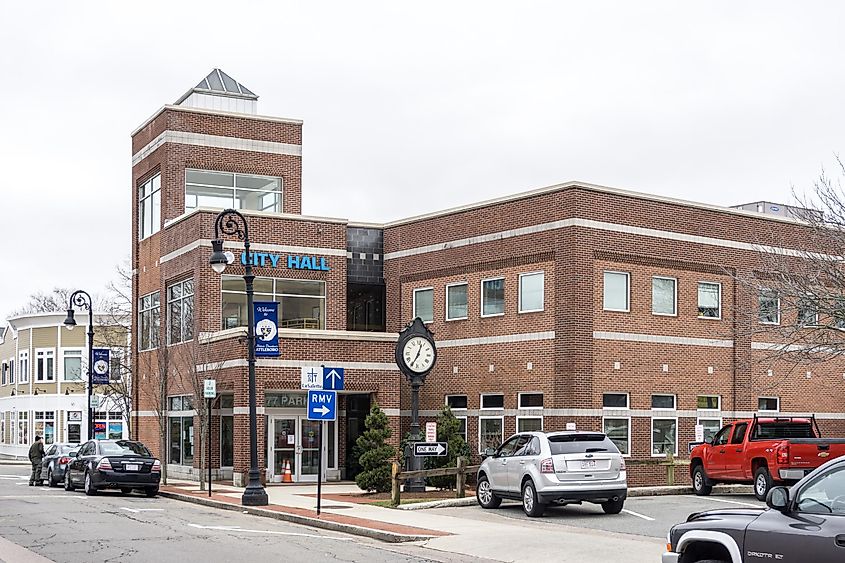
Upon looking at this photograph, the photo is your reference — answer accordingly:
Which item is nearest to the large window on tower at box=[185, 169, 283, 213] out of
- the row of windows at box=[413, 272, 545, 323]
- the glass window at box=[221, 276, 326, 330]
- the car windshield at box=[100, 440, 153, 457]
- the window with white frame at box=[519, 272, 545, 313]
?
the glass window at box=[221, 276, 326, 330]

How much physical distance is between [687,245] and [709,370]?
3651 mm

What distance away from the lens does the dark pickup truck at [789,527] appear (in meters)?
8.55

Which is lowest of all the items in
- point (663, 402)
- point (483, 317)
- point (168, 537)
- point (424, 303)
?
point (168, 537)

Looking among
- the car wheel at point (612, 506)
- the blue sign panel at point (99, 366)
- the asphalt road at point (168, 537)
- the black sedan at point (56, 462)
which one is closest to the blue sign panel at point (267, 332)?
the asphalt road at point (168, 537)

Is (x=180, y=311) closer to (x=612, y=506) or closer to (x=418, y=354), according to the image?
(x=418, y=354)

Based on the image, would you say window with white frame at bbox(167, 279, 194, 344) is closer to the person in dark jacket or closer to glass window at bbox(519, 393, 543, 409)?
the person in dark jacket

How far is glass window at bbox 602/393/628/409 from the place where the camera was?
30.2 metres

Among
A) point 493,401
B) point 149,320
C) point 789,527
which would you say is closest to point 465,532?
point 789,527

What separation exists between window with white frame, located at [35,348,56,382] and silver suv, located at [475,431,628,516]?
53784 millimetres

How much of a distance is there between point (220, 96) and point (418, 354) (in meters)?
15.8

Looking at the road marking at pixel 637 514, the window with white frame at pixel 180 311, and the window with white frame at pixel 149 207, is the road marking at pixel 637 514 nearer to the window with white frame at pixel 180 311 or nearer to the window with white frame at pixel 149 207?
the window with white frame at pixel 180 311

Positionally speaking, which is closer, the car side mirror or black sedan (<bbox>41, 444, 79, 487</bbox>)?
the car side mirror

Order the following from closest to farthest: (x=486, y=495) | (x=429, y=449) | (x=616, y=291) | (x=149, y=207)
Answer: (x=486, y=495) < (x=429, y=449) < (x=616, y=291) < (x=149, y=207)

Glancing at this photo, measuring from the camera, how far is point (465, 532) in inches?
764
